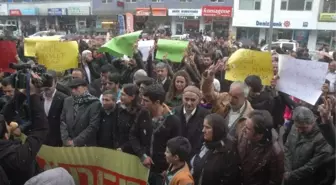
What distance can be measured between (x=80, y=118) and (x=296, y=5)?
30.1 metres

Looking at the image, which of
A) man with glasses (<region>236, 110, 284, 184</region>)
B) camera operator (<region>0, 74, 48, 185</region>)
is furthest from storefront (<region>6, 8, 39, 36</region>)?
man with glasses (<region>236, 110, 284, 184</region>)

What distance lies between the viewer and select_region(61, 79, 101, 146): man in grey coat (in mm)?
3844

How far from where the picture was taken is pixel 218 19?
108 ft

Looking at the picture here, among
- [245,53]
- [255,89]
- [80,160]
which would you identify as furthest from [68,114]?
[245,53]

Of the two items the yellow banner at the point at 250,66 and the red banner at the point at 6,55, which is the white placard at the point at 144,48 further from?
the red banner at the point at 6,55

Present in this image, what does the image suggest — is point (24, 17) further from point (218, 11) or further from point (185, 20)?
point (218, 11)

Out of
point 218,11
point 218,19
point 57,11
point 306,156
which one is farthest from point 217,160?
point 57,11

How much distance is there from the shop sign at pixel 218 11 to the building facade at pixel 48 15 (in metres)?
14.4

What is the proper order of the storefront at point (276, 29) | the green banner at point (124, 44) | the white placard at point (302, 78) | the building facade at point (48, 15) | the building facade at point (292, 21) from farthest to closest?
the building facade at point (48, 15)
the storefront at point (276, 29)
the building facade at point (292, 21)
the green banner at point (124, 44)
the white placard at point (302, 78)

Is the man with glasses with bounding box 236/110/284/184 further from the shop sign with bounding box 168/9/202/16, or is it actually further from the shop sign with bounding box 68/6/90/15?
the shop sign with bounding box 68/6/90/15

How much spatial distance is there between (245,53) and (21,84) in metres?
3.25

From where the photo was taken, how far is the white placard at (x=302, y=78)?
3.61 meters

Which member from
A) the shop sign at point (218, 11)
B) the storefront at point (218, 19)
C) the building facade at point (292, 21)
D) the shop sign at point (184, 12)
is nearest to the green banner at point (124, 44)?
the building facade at point (292, 21)

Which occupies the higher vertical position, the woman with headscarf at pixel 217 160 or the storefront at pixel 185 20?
the storefront at pixel 185 20
